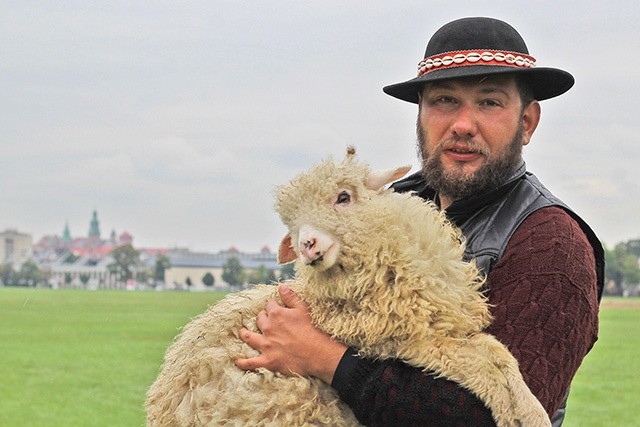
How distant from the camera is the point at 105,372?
3181 cm

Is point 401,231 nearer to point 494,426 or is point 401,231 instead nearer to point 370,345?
point 370,345

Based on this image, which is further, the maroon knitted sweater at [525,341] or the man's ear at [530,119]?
the man's ear at [530,119]

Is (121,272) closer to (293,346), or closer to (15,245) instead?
(15,245)

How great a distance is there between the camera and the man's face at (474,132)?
3.98 metres

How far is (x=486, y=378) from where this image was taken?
3188 millimetres

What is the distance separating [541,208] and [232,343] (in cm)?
138

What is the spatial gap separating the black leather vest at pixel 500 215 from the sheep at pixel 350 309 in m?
0.12

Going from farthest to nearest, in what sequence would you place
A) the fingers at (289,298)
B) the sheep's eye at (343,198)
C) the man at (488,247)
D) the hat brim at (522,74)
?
the hat brim at (522,74)
the fingers at (289,298)
the sheep's eye at (343,198)
the man at (488,247)

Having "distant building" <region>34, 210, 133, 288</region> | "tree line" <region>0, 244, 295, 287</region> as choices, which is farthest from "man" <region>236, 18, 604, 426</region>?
"distant building" <region>34, 210, 133, 288</region>

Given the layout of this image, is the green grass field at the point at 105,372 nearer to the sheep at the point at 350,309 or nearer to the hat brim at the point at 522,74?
the hat brim at the point at 522,74

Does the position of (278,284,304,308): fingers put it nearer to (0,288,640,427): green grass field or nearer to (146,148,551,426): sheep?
(146,148,551,426): sheep

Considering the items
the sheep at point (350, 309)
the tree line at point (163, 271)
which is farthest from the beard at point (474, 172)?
the tree line at point (163, 271)

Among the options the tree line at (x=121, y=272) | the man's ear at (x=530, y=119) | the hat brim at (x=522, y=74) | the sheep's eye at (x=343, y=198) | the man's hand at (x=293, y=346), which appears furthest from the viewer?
the tree line at (x=121, y=272)

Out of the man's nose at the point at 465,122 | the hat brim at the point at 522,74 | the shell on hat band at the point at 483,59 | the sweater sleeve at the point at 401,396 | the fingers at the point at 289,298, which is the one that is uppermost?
the shell on hat band at the point at 483,59
